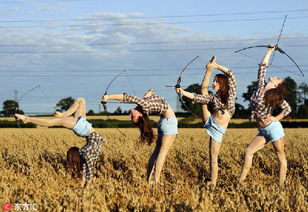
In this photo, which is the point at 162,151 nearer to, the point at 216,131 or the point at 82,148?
the point at 216,131

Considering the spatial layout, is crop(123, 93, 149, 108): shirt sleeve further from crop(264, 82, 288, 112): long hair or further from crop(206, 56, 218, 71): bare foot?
crop(264, 82, 288, 112): long hair

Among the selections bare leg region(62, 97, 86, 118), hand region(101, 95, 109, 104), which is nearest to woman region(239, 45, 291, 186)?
hand region(101, 95, 109, 104)

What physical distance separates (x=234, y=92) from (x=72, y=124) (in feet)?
8.83

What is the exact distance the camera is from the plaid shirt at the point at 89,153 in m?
8.35

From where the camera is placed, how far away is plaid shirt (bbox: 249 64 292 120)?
8.09 m

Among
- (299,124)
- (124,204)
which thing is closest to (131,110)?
(124,204)

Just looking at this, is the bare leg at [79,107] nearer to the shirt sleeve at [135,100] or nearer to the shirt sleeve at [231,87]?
the shirt sleeve at [135,100]

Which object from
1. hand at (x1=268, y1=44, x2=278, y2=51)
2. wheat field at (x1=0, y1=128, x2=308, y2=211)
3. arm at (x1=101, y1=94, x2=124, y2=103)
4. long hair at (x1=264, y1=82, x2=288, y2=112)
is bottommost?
wheat field at (x1=0, y1=128, x2=308, y2=211)

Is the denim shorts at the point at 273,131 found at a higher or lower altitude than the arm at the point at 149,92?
lower

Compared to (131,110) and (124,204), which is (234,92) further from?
(124,204)

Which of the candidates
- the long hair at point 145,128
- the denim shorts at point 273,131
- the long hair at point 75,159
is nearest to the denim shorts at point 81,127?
the long hair at point 75,159

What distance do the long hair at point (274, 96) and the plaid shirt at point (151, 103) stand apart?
1.60 meters

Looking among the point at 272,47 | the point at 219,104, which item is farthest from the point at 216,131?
the point at 272,47

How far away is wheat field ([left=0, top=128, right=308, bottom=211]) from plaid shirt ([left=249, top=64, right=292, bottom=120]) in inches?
43.7
